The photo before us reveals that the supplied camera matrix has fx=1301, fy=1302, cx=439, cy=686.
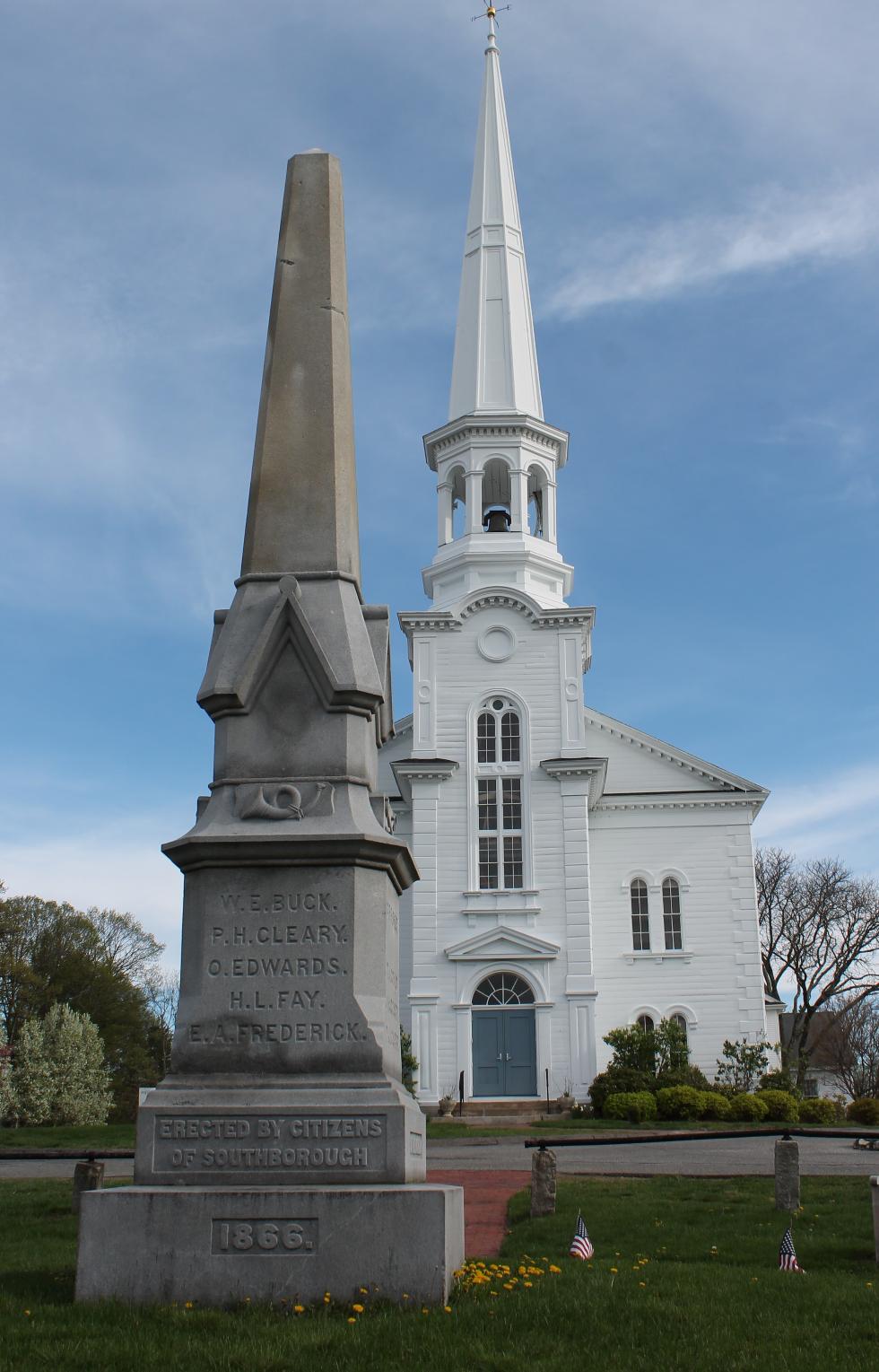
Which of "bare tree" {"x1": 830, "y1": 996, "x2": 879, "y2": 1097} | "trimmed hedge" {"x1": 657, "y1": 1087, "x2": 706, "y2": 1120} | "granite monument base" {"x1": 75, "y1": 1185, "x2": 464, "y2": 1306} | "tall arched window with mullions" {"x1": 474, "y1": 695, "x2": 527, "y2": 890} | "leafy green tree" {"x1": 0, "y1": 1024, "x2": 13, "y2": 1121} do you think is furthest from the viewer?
"bare tree" {"x1": 830, "y1": 996, "x2": 879, "y2": 1097}

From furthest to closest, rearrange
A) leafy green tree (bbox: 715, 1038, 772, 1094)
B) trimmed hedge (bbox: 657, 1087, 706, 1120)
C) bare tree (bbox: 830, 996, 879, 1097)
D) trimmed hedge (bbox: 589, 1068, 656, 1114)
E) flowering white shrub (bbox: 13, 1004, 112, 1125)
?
bare tree (bbox: 830, 996, 879, 1097)
flowering white shrub (bbox: 13, 1004, 112, 1125)
leafy green tree (bbox: 715, 1038, 772, 1094)
trimmed hedge (bbox: 589, 1068, 656, 1114)
trimmed hedge (bbox: 657, 1087, 706, 1120)

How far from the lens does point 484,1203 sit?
46.1 ft

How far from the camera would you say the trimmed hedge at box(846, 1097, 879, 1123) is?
3048 cm

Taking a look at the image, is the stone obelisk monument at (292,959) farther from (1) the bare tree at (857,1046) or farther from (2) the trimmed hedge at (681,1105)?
(1) the bare tree at (857,1046)

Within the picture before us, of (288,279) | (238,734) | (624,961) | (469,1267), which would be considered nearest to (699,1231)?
(469,1267)

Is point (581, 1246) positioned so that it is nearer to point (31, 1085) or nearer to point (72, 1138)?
point (72, 1138)

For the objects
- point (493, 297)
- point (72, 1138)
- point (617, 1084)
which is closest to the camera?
point (72, 1138)

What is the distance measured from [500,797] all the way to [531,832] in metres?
1.29

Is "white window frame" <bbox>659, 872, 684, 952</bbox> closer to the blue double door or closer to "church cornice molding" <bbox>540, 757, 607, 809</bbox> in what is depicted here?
"church cornice molding" <bbox>540, 757, 607, 809</bbox>

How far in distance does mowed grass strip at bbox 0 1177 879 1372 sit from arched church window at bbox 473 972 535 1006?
957 inches

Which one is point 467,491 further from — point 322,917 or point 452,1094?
point 322,917

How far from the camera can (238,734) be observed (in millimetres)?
8570

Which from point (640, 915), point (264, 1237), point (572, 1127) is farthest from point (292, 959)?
point (640, 915)

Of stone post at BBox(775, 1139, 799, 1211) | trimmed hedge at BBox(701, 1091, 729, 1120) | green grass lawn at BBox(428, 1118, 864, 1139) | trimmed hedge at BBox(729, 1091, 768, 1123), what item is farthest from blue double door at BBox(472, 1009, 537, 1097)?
stone post at BBox(775, 1139, 799, 1211)
